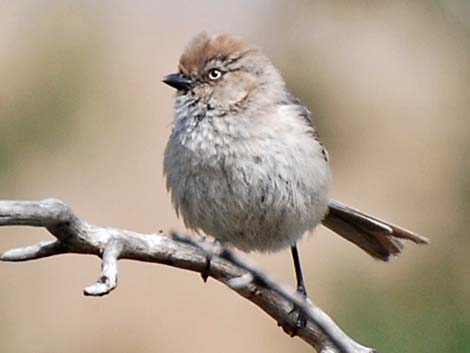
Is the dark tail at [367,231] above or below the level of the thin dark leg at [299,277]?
above

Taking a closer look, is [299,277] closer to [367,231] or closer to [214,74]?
[367,231]

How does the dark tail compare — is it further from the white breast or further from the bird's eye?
the bird's eye

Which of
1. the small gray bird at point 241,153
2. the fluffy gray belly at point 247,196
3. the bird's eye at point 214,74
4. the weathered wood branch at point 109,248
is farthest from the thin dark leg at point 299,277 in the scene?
the weathered wood branch at point 109,248

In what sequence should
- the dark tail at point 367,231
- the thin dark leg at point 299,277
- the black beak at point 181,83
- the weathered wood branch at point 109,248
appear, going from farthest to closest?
the dark tail at point 367,231 < the thin dark leg at point 299,277 < the black beak at point 181,83 < the weathered wood branch at point 109,248

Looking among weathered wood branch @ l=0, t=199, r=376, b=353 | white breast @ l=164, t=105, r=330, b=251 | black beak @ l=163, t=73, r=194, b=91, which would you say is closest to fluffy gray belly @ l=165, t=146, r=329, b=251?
white breast @ l=164, t=105, r=330, b=251

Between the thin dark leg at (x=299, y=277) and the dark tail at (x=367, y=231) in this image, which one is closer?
the thin dark leg at (x=299, y=277)

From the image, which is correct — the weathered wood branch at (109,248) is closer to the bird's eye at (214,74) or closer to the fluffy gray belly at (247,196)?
the fluffy gray belly at (247,196)
